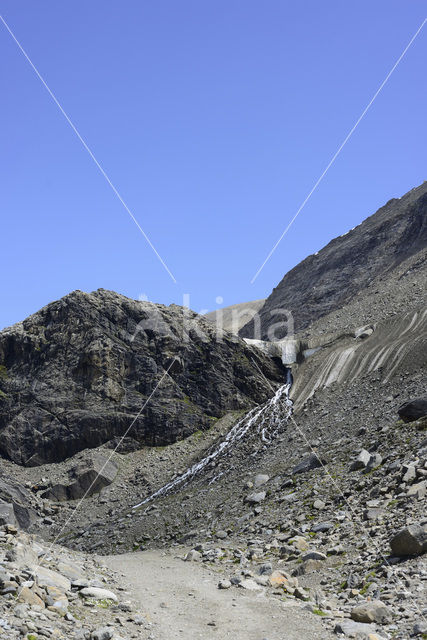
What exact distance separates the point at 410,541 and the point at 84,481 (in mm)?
32587

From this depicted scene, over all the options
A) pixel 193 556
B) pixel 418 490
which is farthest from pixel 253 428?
pixel 418 490

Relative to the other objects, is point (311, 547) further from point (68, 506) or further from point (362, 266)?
point (362, 266)

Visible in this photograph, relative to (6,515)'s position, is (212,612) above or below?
below

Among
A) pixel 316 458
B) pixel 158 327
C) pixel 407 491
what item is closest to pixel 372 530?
pixel 407 491

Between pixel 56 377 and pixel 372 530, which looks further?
pixel 56 377

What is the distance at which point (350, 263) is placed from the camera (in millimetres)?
98312

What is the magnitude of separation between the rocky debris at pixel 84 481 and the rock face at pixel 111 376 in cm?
445

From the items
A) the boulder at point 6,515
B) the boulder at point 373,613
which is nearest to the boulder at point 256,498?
the boulder at point 6,515

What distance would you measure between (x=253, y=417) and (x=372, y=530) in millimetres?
29020

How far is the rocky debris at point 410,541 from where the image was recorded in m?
16.6

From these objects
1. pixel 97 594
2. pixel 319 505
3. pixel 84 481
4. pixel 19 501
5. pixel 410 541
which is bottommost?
pixel 410 541

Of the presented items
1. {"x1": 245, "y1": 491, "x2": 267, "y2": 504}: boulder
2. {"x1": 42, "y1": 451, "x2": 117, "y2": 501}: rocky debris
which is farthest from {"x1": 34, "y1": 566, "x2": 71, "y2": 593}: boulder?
{"x1": 42, "y1": 451, "x2": 117, "y2": 501}: rocky debris

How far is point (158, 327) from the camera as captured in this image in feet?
186

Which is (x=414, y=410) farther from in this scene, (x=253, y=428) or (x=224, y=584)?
(x=253, y=428)
